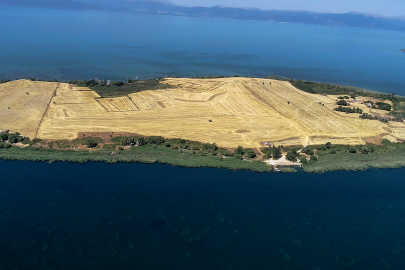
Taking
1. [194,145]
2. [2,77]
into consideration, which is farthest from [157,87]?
[2,77]

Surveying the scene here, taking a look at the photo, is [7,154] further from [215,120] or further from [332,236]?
[332,236]

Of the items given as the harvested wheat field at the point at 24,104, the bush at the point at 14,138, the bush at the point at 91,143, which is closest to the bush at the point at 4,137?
the bush at the point at 14,138

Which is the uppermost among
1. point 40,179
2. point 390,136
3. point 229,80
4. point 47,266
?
point 229,80

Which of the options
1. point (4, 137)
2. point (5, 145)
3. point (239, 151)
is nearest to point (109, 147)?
point (5, 145)

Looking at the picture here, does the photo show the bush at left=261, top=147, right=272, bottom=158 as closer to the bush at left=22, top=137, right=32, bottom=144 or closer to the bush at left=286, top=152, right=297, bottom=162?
the bush at left=286, top=152, right=297, bottom=162

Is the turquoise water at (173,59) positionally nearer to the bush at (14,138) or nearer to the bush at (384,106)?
the bush at (384,106)

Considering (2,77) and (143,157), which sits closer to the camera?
(143,157)
